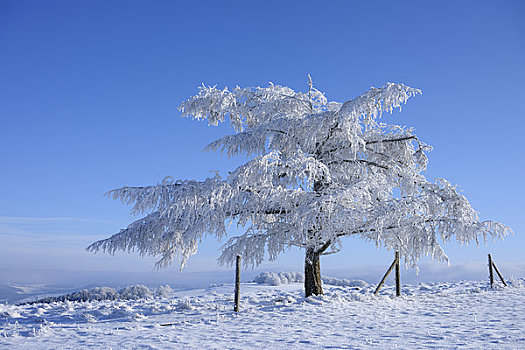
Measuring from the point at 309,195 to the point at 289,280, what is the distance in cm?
1229

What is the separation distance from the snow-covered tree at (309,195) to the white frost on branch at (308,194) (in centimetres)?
3

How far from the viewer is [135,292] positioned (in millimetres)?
19656

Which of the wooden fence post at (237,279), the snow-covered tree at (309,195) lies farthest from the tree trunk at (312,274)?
the wooden fence post at (237,279)

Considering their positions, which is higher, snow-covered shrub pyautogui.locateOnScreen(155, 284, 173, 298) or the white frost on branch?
the white frost on branch

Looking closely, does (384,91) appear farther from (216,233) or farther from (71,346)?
(71,346)

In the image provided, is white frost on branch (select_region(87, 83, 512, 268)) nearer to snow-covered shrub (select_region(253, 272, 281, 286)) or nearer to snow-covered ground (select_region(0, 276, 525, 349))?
snow-covered ground (select_region(0, 276, 525, 349))

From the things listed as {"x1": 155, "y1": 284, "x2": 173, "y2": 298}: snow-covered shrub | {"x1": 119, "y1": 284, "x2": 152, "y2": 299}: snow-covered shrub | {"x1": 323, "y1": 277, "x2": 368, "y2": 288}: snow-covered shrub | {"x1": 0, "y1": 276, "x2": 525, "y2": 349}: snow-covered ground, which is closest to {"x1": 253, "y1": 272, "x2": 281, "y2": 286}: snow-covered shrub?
{"x1": 323, "y1": 277, "x2": 368, "y2": 288}: snow-covered shrub

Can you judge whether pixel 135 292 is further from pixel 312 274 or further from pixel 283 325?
pixel 283 325

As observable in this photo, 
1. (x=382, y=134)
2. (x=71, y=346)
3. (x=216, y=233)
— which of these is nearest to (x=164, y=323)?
(x=71, y=346)

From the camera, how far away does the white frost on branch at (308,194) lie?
11273mm

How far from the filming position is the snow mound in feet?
69.9

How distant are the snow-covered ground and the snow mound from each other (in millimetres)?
7997

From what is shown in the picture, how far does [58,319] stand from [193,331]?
4.87 m

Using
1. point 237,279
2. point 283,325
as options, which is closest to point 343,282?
point 237,279
